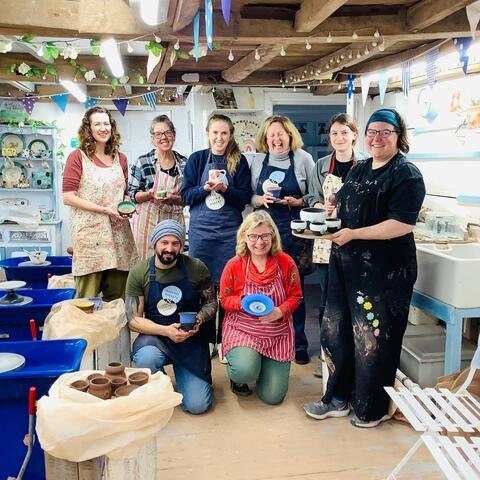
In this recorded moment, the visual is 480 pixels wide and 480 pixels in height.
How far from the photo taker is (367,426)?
8.69 ft

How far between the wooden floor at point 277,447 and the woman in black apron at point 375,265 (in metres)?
0.18

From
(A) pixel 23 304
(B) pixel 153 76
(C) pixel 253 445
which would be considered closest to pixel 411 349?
(C) pixel 253 445

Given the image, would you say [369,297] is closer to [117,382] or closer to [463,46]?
[117,382]

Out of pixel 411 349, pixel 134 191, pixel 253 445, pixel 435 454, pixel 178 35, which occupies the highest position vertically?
pixel 178 35

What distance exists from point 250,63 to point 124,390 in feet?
9.84

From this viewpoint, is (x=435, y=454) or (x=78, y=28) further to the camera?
(x=78, y=28)

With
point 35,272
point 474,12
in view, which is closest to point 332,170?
point 474,12

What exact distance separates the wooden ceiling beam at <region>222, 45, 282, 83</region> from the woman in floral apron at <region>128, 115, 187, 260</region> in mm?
818

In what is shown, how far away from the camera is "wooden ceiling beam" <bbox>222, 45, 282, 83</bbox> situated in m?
3.49

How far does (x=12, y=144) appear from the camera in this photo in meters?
6.84

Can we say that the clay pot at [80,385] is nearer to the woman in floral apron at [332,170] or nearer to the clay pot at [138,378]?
the clay pot at [138,378]

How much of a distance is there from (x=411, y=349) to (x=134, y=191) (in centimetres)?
202

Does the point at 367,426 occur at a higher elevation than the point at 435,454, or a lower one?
lower

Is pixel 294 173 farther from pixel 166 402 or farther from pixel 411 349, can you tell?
pixel 166 402
